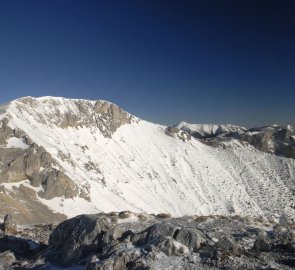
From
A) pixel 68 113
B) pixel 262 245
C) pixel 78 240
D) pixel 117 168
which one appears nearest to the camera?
pixel 262 245

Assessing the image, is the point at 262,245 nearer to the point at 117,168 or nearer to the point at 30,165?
the point at 30,165

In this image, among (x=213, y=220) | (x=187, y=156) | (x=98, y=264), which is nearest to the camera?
(x=98, y=264)

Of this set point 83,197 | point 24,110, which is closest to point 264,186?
point 83,197

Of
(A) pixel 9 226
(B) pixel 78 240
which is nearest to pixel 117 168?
(A) pixel 9 226

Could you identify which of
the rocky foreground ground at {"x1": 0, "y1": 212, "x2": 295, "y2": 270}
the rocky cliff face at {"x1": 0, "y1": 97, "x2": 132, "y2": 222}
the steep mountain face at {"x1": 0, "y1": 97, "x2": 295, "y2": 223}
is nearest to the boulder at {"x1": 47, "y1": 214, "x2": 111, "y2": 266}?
the rocky foreground ground at {"x1": 0, "y1": 212, "x2": 295, "y2": 270}

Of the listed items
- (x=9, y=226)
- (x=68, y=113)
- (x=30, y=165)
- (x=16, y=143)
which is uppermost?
(x=68, y=113)

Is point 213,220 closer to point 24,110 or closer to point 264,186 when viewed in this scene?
point 24,110

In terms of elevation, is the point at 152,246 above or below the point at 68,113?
below
